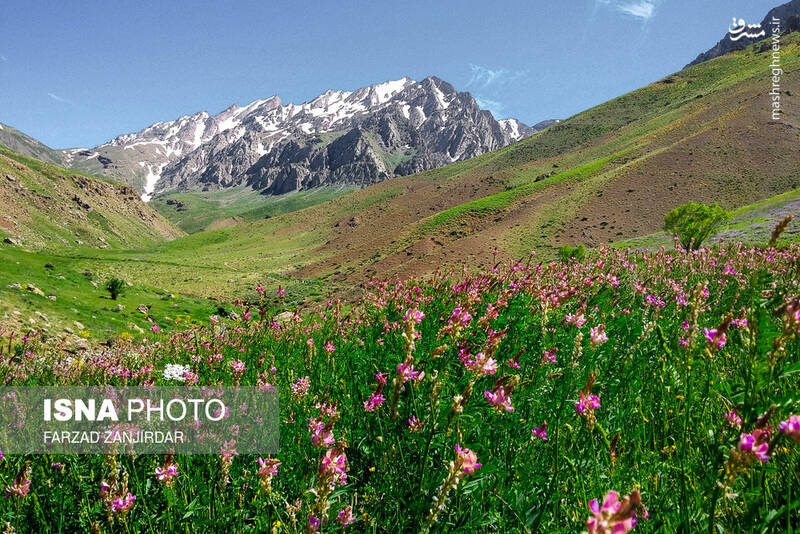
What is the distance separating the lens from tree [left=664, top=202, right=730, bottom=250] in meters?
24.8

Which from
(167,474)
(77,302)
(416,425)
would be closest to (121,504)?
(167,474)

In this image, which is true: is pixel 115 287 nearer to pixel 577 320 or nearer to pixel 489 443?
pixel 489 443

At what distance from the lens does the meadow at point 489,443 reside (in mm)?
1636

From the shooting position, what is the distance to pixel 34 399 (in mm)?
4426

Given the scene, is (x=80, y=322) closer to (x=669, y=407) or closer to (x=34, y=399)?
(x=34, y=399)

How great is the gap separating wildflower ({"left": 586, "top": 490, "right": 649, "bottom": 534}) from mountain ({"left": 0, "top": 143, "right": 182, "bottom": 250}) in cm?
10304

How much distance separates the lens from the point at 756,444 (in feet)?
4.05

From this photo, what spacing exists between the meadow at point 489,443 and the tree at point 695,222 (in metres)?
25.3

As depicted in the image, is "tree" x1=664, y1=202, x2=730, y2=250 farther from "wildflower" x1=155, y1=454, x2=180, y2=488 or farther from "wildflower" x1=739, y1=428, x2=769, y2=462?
"wildflower" x1=155, y1=454, x2=180, y2=488

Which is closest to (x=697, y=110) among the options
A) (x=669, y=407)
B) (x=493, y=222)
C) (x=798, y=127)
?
(x=798, y=127)

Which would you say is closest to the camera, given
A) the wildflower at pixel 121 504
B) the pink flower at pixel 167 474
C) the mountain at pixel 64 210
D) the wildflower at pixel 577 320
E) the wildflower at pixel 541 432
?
the wildflower at pixel 121 504

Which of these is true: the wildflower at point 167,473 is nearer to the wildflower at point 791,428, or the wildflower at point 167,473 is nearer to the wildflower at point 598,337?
the wildflower at point 598,337

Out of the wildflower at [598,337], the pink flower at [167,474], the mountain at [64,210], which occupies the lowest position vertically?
the pink flower at [167,474]

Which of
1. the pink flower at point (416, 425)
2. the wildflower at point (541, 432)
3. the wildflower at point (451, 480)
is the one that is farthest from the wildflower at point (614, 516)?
the wildflower at point (541, 432)
